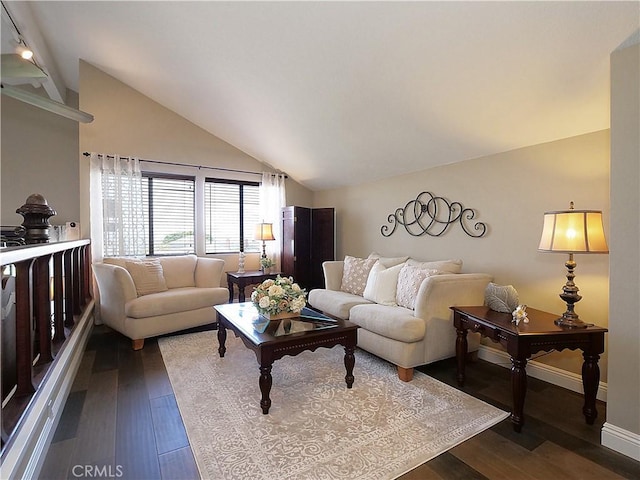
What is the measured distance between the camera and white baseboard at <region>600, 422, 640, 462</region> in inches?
64.4

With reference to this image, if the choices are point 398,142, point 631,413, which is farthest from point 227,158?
point 631,413

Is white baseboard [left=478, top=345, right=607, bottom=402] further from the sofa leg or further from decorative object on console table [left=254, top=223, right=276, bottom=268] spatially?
decorative object on console table [left=254, top=223, right=276, bottom=268]

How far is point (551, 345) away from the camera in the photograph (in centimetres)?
193

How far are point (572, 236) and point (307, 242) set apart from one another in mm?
3576

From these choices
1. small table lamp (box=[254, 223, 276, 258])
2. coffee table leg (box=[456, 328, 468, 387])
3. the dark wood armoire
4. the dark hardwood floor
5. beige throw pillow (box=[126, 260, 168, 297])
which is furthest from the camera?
the dark wood armoire

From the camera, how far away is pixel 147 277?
3.65m

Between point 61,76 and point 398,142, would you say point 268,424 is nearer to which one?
point 398,142

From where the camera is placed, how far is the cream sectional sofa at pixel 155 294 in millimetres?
3195

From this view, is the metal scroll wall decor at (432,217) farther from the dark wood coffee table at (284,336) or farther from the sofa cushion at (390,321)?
the dark wood coffee table at (284,336)

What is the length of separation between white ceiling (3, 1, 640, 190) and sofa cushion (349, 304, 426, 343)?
1696mm

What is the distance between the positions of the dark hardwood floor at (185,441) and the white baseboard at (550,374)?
0.06m

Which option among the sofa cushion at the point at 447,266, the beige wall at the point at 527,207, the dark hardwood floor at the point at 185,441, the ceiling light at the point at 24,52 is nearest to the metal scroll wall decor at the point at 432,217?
the beige wall at the point at 527,207

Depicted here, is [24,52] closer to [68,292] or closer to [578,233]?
[68,292]

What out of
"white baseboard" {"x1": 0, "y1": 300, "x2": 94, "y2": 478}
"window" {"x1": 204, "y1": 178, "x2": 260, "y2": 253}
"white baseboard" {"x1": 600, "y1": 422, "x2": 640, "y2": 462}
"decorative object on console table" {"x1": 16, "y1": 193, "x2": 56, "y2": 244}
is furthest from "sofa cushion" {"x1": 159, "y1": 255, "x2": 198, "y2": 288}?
"white baseboard" {"x1": 600, "y1": 422, "x2": 640, "y2": 462}
